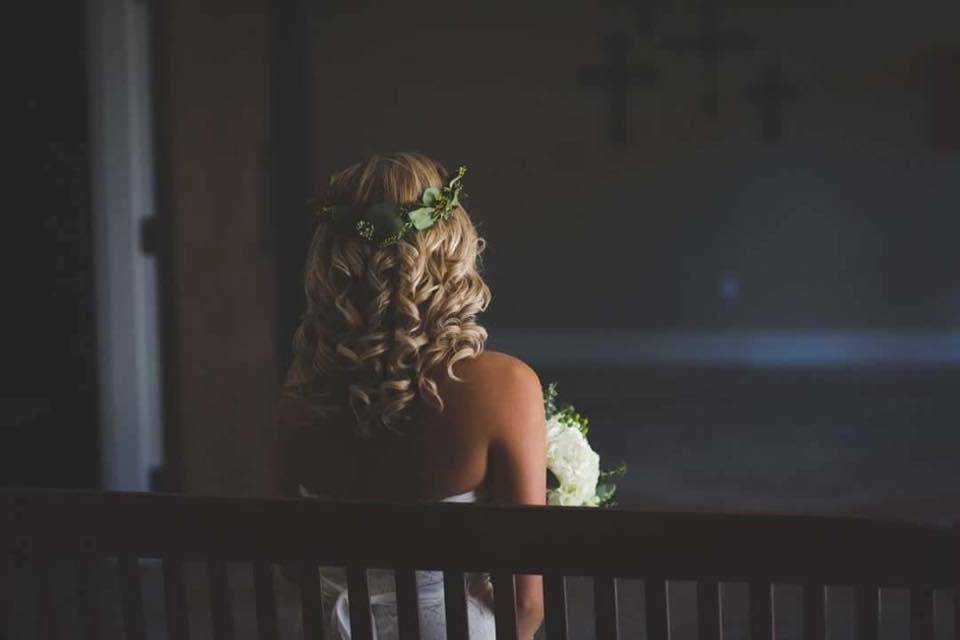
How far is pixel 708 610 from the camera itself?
113 centimetres

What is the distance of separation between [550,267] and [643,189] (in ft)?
2.67

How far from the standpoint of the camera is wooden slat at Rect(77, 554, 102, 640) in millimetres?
1285

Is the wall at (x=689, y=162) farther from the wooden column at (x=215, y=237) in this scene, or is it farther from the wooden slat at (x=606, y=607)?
the wooden slat at (x=606, y=607)

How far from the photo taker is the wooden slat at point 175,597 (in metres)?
1.24

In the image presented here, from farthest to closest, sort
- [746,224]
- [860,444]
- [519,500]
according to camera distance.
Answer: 1. [746,224]
2. [860,444]
3. [519,500]

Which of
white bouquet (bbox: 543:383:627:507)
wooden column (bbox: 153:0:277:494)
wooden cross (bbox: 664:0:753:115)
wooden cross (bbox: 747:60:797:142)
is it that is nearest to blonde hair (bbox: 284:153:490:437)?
white bouquet (bbox: 543:383:627:507)

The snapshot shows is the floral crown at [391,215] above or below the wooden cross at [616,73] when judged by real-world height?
below

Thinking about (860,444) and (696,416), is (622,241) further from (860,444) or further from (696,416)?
(860,444)

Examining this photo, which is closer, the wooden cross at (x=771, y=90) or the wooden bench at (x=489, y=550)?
the wooden bench at (x=489, y=550)

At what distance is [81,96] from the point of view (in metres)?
4.45

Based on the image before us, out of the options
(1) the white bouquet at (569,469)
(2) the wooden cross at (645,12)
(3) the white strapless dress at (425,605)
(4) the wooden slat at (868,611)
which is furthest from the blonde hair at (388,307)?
(2) the wooden cross at (645,12)

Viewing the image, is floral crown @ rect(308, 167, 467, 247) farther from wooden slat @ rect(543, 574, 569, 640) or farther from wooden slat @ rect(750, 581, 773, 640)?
wooden slat @ rect(750, 581, 773, 640)

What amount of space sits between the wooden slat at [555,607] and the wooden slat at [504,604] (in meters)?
0.03

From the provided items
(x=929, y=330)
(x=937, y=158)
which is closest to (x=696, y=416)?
(x=929, y=330)
